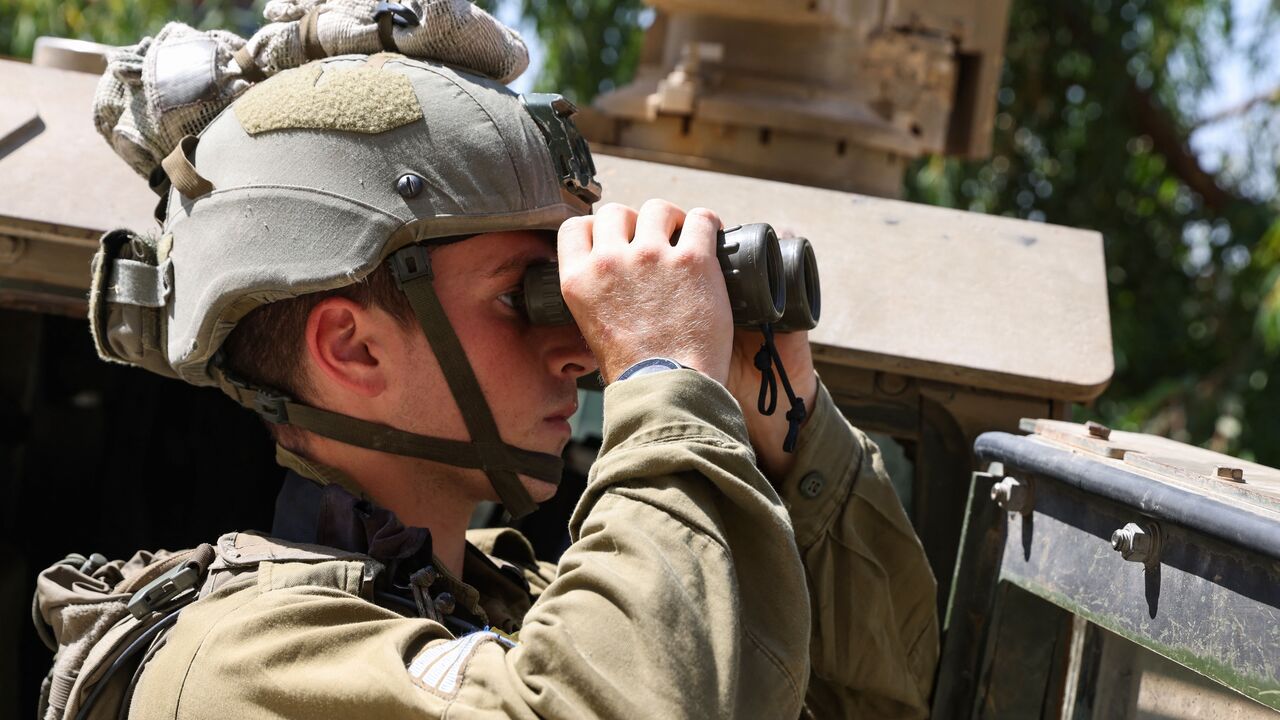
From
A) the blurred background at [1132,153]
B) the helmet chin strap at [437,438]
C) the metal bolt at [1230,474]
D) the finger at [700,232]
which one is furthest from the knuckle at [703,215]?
the blurred background at [1132,153]

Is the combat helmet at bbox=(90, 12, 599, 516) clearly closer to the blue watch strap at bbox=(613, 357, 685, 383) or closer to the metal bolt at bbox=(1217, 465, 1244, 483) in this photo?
the blue watch strap at bbox=(613, 357, 685, 383)

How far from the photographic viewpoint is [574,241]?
1.85 meters

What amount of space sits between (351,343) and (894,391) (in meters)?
0.98

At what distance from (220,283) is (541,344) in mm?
443

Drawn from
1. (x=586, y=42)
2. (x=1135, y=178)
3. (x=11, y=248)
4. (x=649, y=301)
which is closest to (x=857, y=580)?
(x=649, y=301)

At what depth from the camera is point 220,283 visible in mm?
2018

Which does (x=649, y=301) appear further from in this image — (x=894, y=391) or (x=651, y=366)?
(x=894, y=391)

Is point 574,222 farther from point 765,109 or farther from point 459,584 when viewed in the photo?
point 765,109

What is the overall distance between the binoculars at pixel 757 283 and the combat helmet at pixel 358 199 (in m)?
0.12

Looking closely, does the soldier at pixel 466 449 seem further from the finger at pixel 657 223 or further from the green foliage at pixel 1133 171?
the green foliage at pixel 1133 171

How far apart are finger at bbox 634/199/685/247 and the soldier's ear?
0.41 meters

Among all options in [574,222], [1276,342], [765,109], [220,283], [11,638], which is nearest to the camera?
[574,222]

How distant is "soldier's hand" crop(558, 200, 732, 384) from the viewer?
1.77 meters

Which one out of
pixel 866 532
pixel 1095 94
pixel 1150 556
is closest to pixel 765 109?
pixel 866 532
